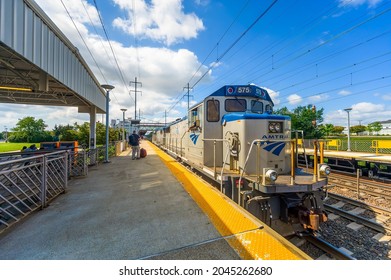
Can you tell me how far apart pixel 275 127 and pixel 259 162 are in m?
1.02

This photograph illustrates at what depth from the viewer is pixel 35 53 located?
5.50m

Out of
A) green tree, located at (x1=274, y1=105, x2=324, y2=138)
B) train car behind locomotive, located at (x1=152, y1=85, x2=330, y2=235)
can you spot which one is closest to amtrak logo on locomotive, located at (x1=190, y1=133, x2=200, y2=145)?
train car behind locomotive, located at (x1=152, y1=85, x2=330, y2=235)

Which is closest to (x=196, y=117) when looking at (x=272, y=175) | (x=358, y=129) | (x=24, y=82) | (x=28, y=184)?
(x=272, y=175)

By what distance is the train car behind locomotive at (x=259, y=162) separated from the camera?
Answer: 386 centimetres

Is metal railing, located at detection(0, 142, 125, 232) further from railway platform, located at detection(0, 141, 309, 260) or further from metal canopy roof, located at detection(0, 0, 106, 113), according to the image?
metal canopy roof, located at detection(0, 0, 106, 113)

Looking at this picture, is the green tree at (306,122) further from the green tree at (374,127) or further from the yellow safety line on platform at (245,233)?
the green tree at (374,127)

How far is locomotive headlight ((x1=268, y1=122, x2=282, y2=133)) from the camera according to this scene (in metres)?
4.73

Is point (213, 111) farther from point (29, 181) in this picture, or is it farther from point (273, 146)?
point (29, 181)

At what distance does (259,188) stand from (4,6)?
22.8 feet

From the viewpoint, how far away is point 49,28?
6328mm

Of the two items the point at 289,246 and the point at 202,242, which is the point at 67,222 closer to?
the point at 202,242

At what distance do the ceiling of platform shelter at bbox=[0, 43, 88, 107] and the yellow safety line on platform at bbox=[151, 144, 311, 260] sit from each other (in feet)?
19.6

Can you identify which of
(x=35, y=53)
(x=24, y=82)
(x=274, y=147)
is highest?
(x=24, y=82)

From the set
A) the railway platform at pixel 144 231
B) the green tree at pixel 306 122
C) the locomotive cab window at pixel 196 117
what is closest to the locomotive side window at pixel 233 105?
the locomotive cab window at pixel 196 117
